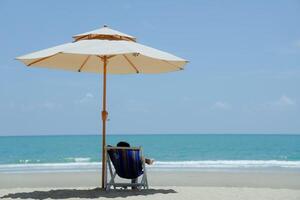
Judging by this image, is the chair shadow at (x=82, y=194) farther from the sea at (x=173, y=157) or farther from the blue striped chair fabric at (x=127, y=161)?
the sea at (x=173, y=157)

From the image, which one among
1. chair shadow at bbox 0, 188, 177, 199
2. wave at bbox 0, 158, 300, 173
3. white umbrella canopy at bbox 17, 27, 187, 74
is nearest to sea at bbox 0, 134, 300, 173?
wave at bbox 0, 158, 300, 173

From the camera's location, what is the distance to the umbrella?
20.6ft

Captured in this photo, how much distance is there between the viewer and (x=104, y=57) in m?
7.16

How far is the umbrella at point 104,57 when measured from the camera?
20.6 feet

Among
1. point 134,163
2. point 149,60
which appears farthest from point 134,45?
point 134,163

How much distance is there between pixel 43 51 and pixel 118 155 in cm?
150

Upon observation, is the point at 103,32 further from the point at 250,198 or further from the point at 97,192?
the point at 250,198

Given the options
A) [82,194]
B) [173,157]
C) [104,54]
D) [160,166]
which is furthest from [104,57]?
[173,157]

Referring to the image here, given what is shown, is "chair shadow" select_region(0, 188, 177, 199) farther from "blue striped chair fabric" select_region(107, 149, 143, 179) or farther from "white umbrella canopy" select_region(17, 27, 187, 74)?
"white umbrella canopy" select_region(17, 27, 187, 74)

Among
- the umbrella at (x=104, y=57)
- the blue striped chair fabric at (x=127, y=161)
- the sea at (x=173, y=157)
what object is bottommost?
the sea at (x=173, y=157)

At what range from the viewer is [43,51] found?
21.4 ft

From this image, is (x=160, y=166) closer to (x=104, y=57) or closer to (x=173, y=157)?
(x=104, y=57)

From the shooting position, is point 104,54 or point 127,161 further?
point 127,161

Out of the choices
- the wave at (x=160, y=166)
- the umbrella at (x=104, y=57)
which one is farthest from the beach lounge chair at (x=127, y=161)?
the wave at (x=160, y=166)
